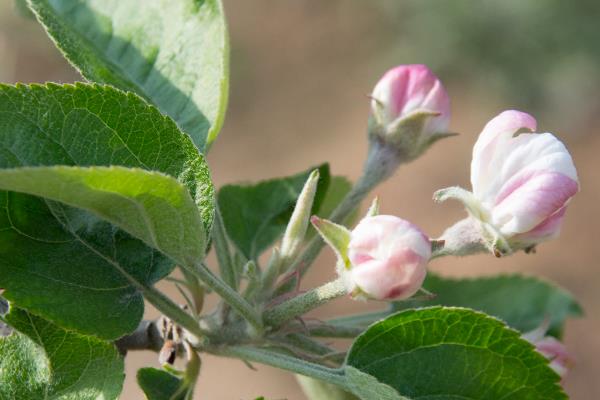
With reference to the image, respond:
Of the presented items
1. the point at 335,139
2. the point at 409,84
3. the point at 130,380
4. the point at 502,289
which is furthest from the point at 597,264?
the point at 409,84

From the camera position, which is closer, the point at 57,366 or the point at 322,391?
the point at 57,366

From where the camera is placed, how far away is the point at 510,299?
145 cm

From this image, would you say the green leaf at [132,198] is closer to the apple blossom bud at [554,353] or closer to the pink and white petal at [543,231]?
the pink and white petal at [543,231]

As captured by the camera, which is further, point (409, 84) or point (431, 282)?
point (431, 282)

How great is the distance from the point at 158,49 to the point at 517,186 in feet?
1.71

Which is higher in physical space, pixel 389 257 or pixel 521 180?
pixel 521 180

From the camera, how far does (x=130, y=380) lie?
14.0 feet

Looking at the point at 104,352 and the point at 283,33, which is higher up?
the point at 283,33

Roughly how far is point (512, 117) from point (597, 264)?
3974 millimetres

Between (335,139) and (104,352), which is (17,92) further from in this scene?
(335,139)

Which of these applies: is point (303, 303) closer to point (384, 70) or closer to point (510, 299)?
point (510, 299)

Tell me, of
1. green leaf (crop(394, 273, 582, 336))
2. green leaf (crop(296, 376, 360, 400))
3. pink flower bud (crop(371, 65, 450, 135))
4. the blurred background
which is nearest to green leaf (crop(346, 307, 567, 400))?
green leaf (crop(296, 376, 360, 400))

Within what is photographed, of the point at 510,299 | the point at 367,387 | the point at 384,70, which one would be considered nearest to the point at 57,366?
the point at 367,387

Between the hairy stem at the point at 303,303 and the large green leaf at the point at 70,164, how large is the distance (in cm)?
13
